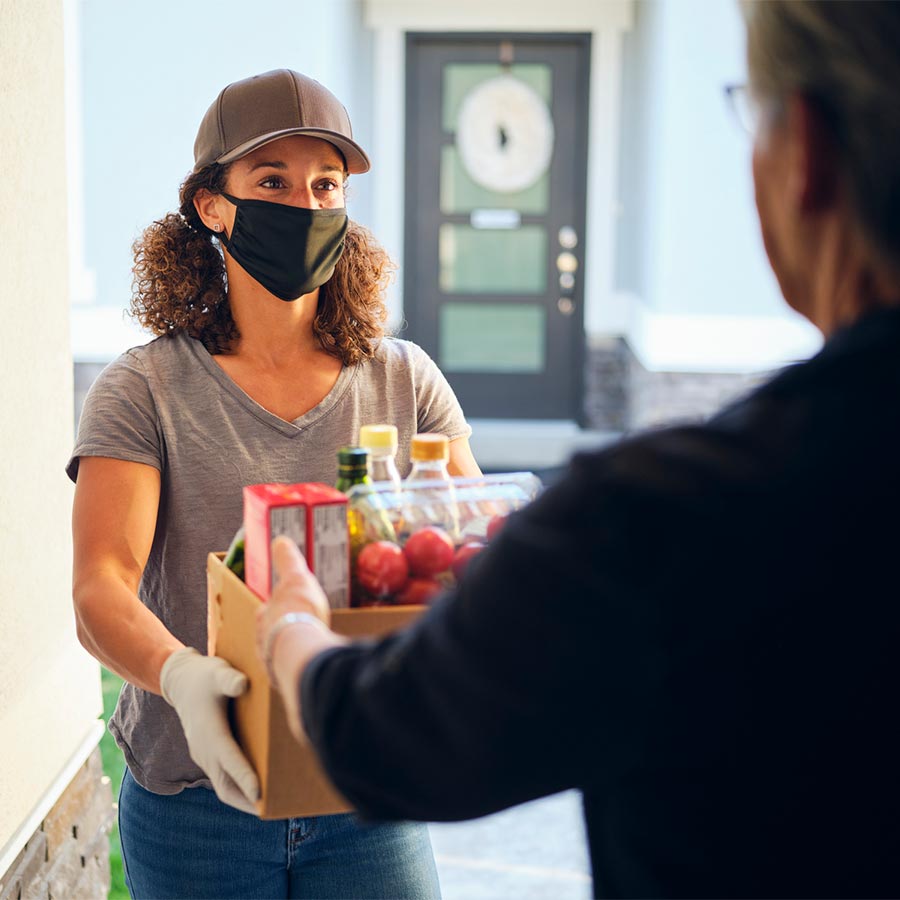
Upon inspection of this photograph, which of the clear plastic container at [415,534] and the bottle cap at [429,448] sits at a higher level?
the bottle cap at [429,448]

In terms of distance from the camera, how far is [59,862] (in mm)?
1915

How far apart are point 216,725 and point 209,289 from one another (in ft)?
2.27

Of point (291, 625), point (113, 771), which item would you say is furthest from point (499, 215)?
point (291, 625)

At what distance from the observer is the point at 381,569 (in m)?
1.06

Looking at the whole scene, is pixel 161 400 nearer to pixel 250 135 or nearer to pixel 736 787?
pixel 250 135

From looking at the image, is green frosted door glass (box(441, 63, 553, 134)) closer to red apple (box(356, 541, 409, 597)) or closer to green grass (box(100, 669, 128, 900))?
green grass (box(100, 669, 128, 900))

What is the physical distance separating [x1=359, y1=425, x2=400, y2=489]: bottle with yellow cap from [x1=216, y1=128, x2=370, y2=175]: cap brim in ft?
1.57

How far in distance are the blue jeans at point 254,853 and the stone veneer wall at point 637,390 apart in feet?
11.5

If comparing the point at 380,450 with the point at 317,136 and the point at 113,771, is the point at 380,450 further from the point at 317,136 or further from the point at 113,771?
the point at 113,771

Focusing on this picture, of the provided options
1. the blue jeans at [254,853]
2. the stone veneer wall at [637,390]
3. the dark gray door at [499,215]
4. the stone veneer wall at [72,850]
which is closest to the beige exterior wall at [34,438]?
the stone veneer wall at [72,850]

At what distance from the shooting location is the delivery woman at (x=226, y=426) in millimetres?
1402

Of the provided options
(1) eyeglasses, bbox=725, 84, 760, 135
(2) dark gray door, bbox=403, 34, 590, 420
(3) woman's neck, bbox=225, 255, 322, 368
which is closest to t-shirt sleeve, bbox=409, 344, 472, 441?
(3) woman's neck, bbox=225, 255, 322, 368

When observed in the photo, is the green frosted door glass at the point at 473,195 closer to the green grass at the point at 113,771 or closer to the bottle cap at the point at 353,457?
the green grass at the point at 113,771

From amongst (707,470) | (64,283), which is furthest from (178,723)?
(707,470)
